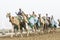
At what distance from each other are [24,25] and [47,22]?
17.0 ft

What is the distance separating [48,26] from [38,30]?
183 cm

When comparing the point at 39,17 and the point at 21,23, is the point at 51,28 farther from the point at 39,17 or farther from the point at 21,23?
the point at 21,23

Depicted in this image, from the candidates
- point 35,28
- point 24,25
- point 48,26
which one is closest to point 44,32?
point 48,26

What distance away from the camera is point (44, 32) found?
1095 inches

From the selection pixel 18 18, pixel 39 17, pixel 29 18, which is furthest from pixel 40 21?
pixel 18 18

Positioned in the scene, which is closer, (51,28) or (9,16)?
(9,16)

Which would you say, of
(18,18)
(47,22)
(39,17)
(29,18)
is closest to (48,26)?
(47,22)

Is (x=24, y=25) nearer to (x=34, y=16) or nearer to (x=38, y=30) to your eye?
(x=34, y=16)

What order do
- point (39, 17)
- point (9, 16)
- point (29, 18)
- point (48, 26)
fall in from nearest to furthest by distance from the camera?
point (9, 16) < point (29, 18) < point (39, 17) < point (48, 26)

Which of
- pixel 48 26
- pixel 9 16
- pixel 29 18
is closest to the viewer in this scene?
pixel 9 16

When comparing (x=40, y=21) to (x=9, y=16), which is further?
(x=40, y=21)

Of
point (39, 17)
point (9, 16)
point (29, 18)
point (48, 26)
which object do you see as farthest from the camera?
point (48, 26)

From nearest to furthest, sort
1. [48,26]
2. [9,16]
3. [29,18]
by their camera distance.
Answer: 1. [9,16]
2. [29,18]
3. [48,26]

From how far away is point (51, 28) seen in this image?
28703mm
